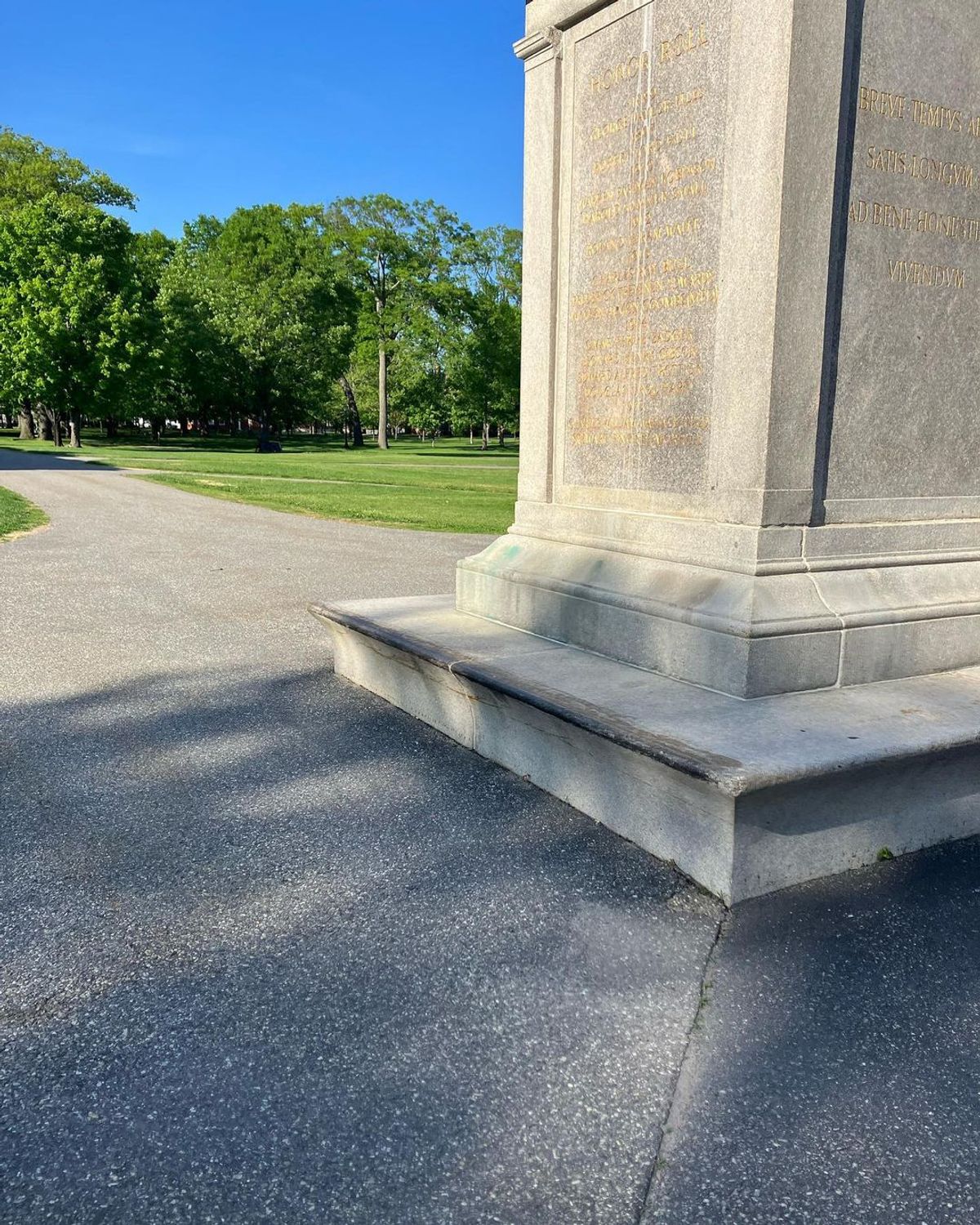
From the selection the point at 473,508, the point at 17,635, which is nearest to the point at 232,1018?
the point at 17,635

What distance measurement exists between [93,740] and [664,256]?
3.58 metres

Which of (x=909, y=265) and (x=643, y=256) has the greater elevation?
(x=643, y=256)

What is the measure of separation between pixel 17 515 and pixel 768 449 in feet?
45.6

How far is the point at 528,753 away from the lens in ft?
13.3

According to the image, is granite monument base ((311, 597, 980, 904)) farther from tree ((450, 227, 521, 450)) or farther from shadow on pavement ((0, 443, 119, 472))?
tree ((450, 227, 521, 450))

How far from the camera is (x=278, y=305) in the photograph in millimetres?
56844

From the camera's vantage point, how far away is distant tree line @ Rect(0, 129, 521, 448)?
44406 mm

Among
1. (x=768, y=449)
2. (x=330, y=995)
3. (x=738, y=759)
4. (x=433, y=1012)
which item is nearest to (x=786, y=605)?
(x=768, y=449)

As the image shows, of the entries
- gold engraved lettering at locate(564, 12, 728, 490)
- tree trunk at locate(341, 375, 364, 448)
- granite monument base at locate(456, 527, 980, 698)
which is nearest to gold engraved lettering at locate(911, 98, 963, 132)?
gold engraved lettering at locate(564, 12, 728, 490)

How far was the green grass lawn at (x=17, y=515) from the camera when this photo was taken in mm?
13328

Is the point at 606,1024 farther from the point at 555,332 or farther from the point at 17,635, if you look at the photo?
the point at 17,635

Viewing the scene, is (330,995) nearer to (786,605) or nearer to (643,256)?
(786,605)

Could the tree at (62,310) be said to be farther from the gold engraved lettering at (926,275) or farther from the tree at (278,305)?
the gold engraved lettering at (926,275)

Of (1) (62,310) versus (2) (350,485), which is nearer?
(2) (350,485)
